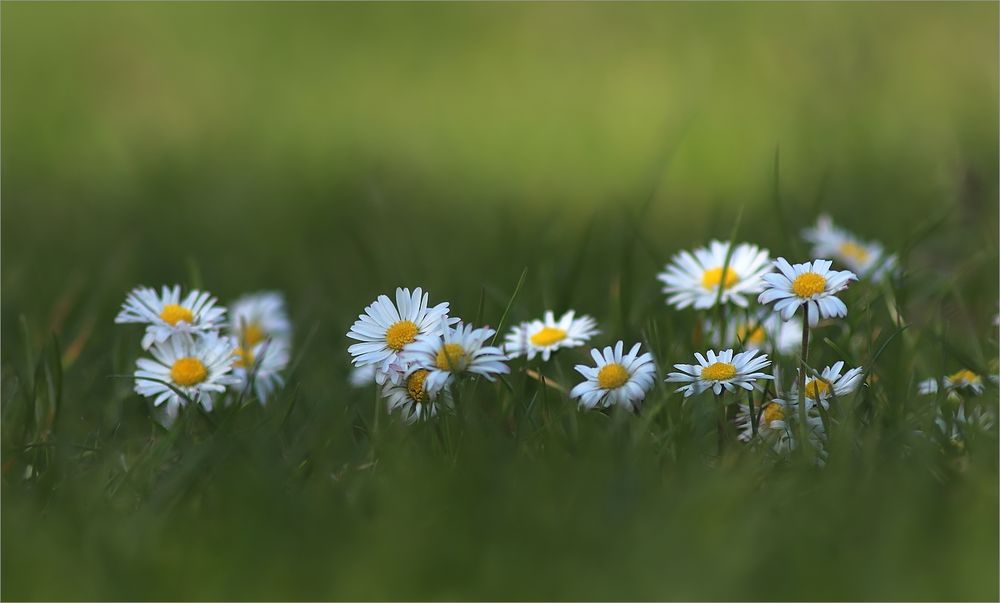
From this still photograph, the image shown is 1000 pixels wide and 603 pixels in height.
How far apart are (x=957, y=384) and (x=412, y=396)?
82 cm

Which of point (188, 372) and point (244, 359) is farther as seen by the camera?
point (244, 359)

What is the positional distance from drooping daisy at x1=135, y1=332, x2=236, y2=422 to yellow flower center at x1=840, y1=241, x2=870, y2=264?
1.21m

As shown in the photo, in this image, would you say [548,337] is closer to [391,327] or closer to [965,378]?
[391,327]

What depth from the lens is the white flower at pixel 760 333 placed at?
5.88ft

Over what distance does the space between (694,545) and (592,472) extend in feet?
0.60

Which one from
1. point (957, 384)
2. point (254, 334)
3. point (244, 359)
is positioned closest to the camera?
point (957, 384)

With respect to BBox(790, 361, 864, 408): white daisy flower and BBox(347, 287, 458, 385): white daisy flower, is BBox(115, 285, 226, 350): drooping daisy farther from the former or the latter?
BBox(790, 361, 864, 408): white daisy flower

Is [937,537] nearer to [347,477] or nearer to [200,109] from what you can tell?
[347,477]

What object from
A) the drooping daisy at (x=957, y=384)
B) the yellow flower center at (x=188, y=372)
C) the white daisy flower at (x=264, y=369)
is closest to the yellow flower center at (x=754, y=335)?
the drooping daisy at (x=957, y=384)

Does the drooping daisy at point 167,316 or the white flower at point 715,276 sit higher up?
the white flower at point 715,276

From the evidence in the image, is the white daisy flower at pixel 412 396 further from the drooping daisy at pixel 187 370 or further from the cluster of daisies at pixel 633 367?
the drooping daisy at pixel 187 370

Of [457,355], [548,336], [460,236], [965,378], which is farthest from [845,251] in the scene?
[460,236]

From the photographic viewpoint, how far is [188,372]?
1.64 m

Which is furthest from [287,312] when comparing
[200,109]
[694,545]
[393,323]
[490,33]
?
[490,33]
